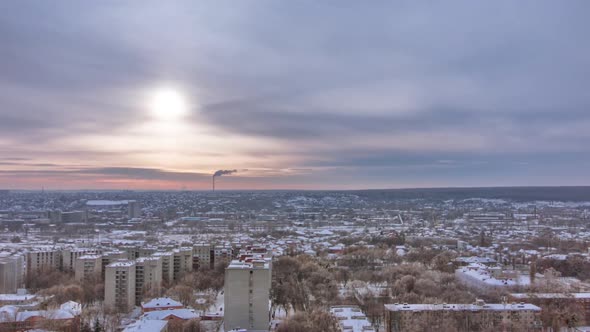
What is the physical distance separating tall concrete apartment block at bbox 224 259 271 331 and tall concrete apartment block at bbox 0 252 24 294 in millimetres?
10056

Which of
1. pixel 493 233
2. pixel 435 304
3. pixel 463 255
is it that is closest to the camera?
pixel 435 304

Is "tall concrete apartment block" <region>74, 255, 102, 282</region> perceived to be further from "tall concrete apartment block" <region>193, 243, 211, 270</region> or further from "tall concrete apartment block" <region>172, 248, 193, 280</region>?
"tall concrete apartment block" <region>193, 243, 211, 270</region>

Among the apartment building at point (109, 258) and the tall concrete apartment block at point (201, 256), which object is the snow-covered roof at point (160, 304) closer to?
the apartment building at point (109, 258)

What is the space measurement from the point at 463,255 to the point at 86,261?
19.4 metres

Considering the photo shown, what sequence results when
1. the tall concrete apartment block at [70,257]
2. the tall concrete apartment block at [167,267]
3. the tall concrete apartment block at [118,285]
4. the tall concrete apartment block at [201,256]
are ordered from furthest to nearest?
the tall concrete apartment block at [201,256] < the tall concrete apartment block at [70,257] < the tall concrete apartment block at [167,267] < the tall concrete apartment block at [118,285]

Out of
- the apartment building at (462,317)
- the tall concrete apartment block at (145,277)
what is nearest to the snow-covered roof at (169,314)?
the tall concrete apartment block at (145,277)

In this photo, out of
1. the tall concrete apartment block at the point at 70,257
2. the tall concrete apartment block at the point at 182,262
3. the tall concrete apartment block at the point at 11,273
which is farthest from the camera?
the tall concrete apartment block at the point at 70,257

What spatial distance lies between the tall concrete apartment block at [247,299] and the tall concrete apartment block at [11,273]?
10.1 metres

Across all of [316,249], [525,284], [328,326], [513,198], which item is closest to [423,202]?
[513,198]

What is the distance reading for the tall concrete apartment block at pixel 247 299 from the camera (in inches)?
510

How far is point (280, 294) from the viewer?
1719cm

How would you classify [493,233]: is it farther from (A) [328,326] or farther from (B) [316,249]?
(A) [328,326]

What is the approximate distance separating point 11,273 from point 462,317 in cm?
1598

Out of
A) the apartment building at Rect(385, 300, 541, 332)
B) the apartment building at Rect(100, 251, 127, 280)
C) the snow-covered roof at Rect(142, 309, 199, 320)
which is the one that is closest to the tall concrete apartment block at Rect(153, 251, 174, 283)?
the apartment building at Rect(100, 251, 127, 280)
